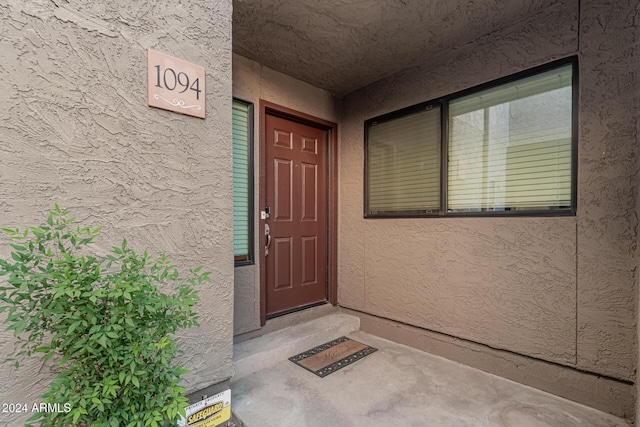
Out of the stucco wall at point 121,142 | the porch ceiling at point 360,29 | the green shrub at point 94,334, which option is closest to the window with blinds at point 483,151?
the porch ceiling at point 360,29

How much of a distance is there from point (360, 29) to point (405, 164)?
4.36 feet

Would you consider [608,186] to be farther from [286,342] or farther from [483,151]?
[286,342]

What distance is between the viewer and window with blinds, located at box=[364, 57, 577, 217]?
2178 millimetres

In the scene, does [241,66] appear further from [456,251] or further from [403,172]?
[456,251]

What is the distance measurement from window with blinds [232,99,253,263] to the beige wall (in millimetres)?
1499

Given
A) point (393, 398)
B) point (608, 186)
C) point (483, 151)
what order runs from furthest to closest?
1. point (483, 151)
2. point (393, 398)
3. point (608, 186)

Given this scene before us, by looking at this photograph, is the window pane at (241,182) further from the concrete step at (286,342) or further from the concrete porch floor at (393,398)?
the concrete porch floor at (393,398)

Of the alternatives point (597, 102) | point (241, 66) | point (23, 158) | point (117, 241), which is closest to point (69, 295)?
point (117, 241)

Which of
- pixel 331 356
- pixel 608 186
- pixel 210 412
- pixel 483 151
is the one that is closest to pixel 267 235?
pixel 331 356

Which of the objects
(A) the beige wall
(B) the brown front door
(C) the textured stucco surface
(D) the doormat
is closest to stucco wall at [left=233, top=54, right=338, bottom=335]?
(B) the brown front door

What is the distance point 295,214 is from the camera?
3.21m

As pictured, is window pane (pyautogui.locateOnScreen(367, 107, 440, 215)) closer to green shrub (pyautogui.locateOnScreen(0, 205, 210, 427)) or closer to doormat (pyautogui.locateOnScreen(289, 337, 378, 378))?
doormat (pyautogui.locateOnScreen(289, 337, 378, 378))

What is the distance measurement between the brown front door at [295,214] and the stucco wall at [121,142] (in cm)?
105

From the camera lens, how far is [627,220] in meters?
1.89
